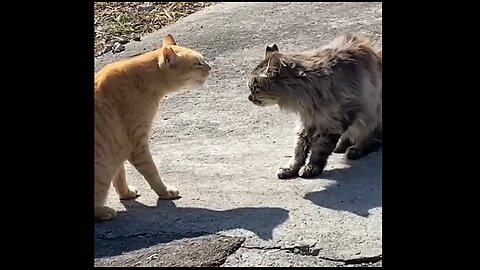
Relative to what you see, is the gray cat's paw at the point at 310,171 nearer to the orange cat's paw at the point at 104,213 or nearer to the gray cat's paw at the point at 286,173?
the gray cat's paw at the point at 286,173

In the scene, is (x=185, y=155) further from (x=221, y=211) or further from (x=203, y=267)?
(x=203, y=267)

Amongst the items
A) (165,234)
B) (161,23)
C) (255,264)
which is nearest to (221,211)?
(165,234)

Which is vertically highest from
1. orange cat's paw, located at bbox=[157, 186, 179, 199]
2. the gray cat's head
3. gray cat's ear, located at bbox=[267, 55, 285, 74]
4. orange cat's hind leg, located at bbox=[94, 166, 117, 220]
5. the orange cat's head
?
the orange cat's head

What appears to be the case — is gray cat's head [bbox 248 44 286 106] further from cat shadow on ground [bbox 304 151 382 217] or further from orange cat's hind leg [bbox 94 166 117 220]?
orange cat's hind leg [bbox 94 166 117 220]

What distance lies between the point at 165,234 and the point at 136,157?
2.12ft

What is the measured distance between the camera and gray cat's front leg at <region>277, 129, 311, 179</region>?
15.6ft

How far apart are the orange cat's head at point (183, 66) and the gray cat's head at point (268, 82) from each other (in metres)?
0.54

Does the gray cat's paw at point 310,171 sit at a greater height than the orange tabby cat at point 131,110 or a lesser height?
lesser

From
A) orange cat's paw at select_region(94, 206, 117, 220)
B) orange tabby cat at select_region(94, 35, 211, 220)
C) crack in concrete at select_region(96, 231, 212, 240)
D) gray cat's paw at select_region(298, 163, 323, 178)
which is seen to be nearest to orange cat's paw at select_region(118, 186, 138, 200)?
orange tabby cat at select_region(94, 35, 211, 220)

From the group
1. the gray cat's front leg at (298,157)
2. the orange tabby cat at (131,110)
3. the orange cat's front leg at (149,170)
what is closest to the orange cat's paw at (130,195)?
the orange tabby cat at (131,110)

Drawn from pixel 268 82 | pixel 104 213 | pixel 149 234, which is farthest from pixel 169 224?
pixel 268 82

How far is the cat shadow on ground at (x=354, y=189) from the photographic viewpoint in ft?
13.5

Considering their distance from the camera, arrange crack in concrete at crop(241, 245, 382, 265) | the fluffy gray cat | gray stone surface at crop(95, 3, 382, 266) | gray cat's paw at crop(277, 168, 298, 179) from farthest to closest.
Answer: the fluffy gray cat < gray cat's paw at crop(277, 168, 298, 179) < gray stone surface at crop(95, 3, 382, 266) < crack in concrete at crop(241, 245, 382, 265)

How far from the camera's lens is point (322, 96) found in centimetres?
490
